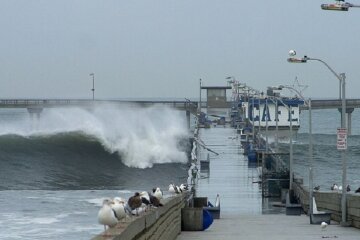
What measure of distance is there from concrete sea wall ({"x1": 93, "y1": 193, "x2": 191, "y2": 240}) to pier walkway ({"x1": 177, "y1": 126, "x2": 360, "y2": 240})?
0.90m

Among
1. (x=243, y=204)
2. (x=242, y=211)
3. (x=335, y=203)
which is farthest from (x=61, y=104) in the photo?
(x=335, y=203)

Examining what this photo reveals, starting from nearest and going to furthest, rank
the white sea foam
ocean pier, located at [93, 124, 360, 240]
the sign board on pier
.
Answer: ocean pier, located at [93, 124, 360, 240] < the sign board on pier < the white sea foam

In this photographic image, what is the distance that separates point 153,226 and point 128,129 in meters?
91.8

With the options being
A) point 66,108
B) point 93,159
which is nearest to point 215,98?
point 66,108

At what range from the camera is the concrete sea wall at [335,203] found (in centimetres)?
3154

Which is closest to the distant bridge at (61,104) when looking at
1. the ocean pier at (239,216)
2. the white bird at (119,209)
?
the ocean pier at (239,216)

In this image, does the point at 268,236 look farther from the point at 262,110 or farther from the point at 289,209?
the point at 262,110

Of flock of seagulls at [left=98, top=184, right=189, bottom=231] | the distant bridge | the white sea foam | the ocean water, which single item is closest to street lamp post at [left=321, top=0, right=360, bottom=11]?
flock of seagulls at [left=98, top=184, right=189, bottom=231]

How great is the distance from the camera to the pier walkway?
28.7 m

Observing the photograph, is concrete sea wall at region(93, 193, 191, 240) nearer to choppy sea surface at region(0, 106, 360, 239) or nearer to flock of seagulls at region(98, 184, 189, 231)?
flock of seagulls at region(98, 184, 189, 231)

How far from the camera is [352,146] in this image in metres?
124

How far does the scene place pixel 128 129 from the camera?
111625 millimetres

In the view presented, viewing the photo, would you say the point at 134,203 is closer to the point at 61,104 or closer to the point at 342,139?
the point at 342,139

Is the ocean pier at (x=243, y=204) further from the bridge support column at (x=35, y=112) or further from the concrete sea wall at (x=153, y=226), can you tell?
the bridge support column at (x=35, y=112)
